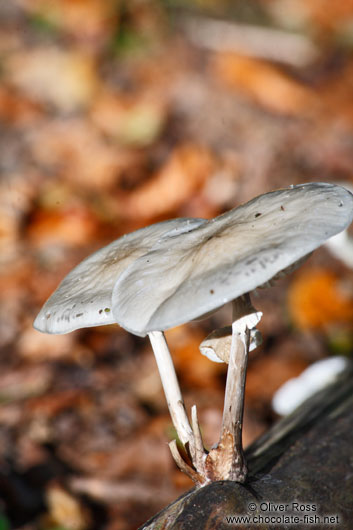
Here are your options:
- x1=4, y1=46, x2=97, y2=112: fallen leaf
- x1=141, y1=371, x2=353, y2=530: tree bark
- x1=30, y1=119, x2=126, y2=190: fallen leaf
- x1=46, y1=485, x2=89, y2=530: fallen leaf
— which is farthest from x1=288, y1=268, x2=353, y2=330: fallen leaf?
x1=4, y1=46, x2=97, y2=112: fallen leaf

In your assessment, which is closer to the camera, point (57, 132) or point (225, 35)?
point (57, 132)

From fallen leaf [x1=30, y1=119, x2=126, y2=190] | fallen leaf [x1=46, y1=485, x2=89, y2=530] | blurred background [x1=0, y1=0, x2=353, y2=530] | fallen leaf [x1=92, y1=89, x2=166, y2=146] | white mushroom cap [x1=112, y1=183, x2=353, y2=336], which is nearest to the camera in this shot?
white mushroom cap [x1=112, y1=183, x2=353, y2=336]

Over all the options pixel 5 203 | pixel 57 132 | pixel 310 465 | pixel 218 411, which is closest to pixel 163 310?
pixel 310 465

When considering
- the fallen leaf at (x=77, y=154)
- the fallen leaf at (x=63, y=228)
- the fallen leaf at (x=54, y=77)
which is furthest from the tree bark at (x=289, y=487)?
the fallen leaf at (x=54, y=77)

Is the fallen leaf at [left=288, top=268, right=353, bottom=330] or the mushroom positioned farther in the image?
the fallen leaf at [left=288, top=268, right=353, bottom=330]

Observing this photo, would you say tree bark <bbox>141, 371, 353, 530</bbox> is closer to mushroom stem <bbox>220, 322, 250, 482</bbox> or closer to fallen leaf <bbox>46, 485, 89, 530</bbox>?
mushroom stem <bbox>220, 322, 250, 482</bbox>

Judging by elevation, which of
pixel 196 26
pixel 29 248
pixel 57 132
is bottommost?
pixel 29 248

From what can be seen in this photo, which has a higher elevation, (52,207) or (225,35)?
(225,35)

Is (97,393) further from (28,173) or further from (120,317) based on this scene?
(28,173)
